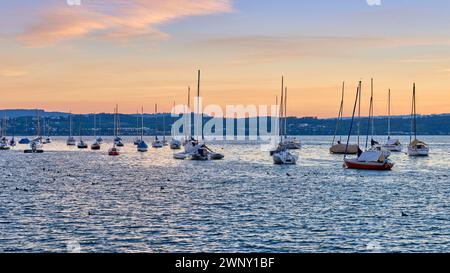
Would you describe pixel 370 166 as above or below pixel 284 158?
above

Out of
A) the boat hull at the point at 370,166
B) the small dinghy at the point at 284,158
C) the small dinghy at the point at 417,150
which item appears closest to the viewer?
the boat hull at the point at 370,166

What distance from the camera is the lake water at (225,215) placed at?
2959 cm

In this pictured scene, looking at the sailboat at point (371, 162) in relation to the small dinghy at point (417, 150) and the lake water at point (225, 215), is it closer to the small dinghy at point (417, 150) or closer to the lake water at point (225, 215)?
the lake water at point (225, 215)

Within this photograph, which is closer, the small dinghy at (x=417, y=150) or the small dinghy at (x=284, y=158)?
the small dinghy at (x=284, y=158)

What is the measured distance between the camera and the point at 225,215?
39.9 metres

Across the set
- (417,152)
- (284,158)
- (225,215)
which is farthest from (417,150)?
(225,215)

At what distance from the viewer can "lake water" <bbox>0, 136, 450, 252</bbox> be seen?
A: 29594mm

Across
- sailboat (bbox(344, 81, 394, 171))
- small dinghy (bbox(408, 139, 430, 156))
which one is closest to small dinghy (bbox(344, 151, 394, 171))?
sailboat (bbox(344, 81, 394, 171))

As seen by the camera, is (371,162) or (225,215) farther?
(371,162)

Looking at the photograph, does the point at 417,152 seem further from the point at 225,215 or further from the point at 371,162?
the point at 225,215

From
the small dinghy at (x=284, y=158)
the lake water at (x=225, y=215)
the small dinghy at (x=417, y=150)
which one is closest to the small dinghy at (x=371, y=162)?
the lake water at (x=225, y=215)
